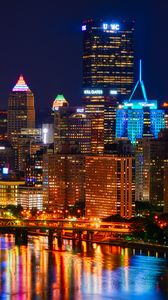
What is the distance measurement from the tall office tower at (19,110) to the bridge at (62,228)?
23203 millimetres

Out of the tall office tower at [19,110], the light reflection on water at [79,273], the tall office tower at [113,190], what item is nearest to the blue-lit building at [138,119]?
the tall office tower at [19,110]

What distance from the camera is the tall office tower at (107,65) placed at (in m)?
69.8

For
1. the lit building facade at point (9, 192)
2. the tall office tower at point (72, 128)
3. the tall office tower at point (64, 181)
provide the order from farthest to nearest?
the tall office tower at point (72, 128) < the lit building facade at point (9, 192) < the tall office tower at point (64, 181)

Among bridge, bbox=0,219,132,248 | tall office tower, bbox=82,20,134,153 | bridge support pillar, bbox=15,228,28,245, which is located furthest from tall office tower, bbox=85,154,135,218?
tall office tower, bbox=82,20,134,153

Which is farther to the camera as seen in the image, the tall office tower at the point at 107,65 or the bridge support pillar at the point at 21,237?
the tall office tower at the point at 107,65

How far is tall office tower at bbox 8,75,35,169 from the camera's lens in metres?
73.4

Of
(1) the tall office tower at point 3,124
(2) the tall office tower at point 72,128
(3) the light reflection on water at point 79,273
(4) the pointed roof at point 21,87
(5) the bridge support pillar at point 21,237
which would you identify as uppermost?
(4) the pointed roof at point 21,87

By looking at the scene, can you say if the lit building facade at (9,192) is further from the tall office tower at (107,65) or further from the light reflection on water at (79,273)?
the light reflection on water at (79,273)

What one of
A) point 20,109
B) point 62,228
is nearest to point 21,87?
point 20,109

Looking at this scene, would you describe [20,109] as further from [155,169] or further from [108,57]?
[155,169]

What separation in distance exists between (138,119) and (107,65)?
5.35 m

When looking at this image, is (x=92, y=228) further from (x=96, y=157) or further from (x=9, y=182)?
(x=9, y=182)

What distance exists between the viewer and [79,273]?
38.7 metres

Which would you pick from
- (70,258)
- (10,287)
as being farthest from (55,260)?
(10,287)
